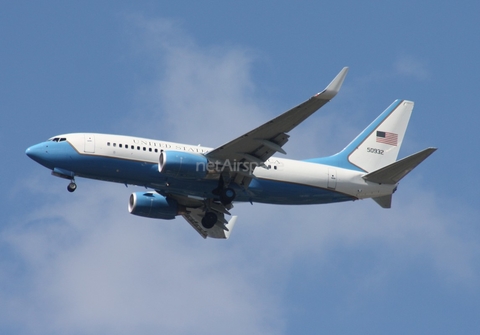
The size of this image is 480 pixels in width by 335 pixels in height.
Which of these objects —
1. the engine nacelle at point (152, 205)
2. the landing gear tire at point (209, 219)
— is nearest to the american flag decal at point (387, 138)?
the landing gear tire at point (209, 219)

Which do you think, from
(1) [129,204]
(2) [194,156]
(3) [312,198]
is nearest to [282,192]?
(3) [312,198]

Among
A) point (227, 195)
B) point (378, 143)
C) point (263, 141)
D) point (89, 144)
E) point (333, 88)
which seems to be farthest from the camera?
point (378, 143)

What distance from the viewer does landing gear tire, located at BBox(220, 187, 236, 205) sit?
161 ft

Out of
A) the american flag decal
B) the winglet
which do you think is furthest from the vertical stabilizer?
the winglet

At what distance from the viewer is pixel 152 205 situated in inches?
2106

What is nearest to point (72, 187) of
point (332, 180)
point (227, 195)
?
point (227, 195)

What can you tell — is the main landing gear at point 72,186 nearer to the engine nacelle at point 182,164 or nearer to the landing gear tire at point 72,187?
the landing gear tire at point 72,187

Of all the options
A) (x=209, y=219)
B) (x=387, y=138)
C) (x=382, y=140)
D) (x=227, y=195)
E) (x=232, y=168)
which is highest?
(x=387, y=138)

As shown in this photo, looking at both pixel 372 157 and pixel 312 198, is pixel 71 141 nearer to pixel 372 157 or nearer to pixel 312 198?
pixel 312 198

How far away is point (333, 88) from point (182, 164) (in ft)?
31.6

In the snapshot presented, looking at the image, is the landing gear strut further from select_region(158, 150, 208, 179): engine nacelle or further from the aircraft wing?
select_region(158, 150, 208, 179): engine nacelle

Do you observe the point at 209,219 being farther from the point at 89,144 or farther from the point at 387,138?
A: the point at 387,138

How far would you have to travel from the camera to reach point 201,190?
4969 centimetres

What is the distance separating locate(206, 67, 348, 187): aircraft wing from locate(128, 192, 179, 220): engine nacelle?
6.27 meters
